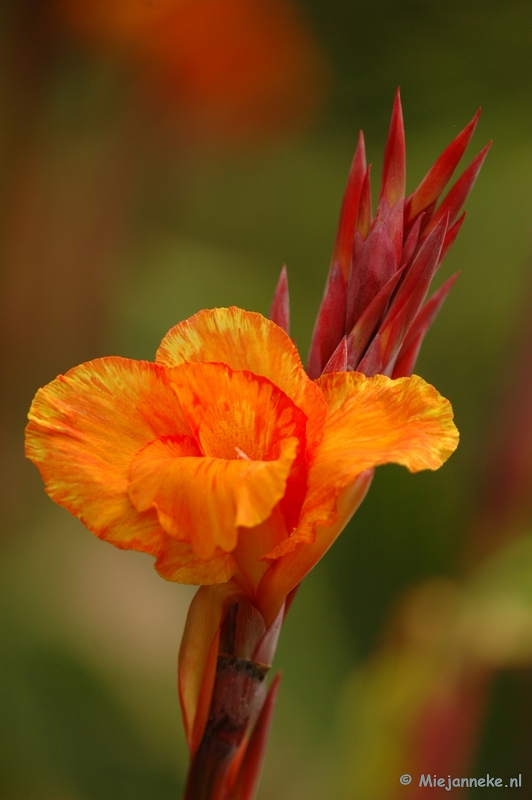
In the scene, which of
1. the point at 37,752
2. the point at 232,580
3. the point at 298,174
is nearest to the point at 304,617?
the point at 37,752

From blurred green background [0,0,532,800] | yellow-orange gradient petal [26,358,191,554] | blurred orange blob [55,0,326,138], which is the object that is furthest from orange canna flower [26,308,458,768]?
blurred orange blob [55,0,326,138]

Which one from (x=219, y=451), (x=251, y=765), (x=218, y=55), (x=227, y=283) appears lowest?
(x=251, y=765)

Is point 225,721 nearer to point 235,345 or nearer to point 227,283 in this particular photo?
point 235,345

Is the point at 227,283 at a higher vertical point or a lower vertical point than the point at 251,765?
→ higher

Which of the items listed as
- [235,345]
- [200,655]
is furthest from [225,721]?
[235,345]

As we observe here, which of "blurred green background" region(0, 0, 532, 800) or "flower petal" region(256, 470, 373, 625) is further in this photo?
"blurred green background" region(0, 0, 532, 800)

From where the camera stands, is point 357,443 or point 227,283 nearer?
point 357,443

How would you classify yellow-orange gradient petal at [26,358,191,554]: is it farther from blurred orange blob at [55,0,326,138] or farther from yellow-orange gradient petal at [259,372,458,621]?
blurred orange blob at [55,0,326,138]
